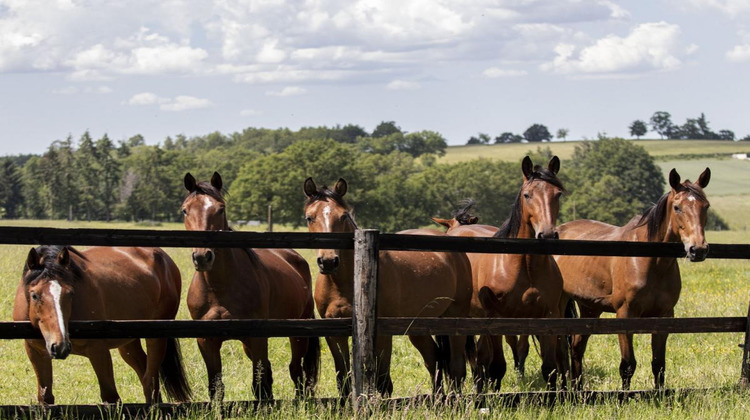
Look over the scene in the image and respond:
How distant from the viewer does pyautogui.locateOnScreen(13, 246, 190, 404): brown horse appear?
223 inches

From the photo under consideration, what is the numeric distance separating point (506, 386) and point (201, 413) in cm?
442

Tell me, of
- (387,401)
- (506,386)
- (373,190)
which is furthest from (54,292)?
(373,190)

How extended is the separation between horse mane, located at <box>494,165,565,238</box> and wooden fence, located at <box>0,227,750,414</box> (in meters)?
1.24

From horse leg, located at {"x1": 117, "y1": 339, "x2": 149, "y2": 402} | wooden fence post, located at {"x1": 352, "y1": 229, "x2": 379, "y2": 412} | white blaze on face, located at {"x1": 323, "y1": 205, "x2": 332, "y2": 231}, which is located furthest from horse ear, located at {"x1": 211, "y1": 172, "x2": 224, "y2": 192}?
wooden fence post, located at {"x1": 352, "y1": 229, "x2": 379, "y2": 412}

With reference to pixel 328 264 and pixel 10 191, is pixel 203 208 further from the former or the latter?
pixel 10 191

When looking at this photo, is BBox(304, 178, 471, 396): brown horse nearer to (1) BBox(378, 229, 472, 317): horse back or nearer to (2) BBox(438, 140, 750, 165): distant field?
(1) BBox(378, 229, 472, 317): horse back

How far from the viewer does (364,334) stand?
6035 millimetres

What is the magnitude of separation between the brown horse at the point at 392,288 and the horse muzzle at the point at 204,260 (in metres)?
0.88

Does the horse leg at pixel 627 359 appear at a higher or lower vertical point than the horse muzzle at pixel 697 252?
lower

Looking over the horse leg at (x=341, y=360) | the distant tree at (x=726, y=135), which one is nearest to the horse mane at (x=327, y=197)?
the horse leg at (x=341, y=360)

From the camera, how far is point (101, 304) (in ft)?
22.4

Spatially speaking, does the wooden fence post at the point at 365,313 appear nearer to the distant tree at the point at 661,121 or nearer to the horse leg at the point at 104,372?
the horse leg at the point at 104,372

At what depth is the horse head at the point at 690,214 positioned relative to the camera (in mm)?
7234

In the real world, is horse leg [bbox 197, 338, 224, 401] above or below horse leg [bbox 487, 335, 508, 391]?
above
